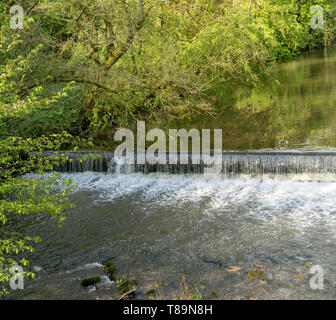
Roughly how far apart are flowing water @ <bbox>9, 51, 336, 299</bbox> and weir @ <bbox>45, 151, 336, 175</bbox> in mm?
22

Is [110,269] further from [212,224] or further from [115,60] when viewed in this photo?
[115,60]

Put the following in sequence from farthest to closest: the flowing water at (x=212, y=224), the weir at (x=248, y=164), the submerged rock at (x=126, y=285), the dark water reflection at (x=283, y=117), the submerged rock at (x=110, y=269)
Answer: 1. the dark water reflection at (x=283, y=117)
2. the weir at (x=248, y=164)
3. the submerged rock at (x=110, y=269)
4. the flowing water at (x=212, y=224)
5. the submerged rock at (x=126, y=285)

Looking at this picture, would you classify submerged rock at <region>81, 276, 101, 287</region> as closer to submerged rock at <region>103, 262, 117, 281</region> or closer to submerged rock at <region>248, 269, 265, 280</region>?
submerged rock at <region>103, 262, 117, 281</region>

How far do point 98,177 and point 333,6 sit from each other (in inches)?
1155

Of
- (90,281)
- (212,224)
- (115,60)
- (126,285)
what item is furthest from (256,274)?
(115,60)

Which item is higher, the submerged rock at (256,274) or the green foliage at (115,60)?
the green foliage at (115,60)

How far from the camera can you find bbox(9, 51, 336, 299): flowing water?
5.65 m

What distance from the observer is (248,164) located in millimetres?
9797

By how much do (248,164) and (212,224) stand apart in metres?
2.75

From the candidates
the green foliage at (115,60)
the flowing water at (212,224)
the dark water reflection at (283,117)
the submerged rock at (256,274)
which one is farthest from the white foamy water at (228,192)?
the green foliage at (115,60)

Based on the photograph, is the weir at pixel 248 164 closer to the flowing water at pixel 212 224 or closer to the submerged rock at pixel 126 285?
the flowing water at pixel 212 224

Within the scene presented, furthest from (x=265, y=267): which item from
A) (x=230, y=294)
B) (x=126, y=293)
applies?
(x=126, y=293)

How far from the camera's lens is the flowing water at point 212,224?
5.65m

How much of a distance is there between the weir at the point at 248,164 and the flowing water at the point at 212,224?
0.07 ft
